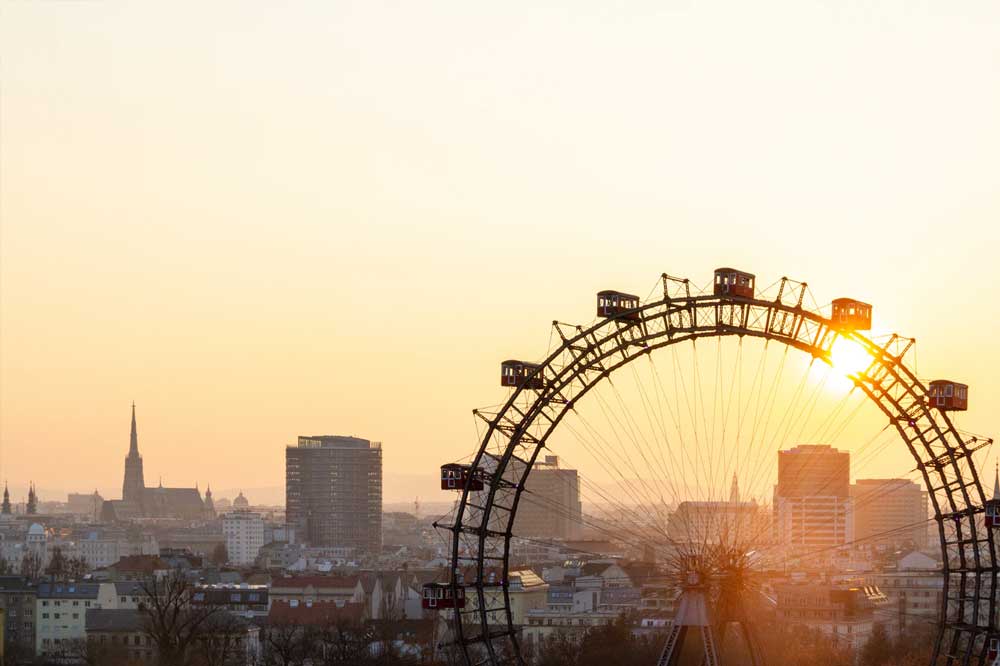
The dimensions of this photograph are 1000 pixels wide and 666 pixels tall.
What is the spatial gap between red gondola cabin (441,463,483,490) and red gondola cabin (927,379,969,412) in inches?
767

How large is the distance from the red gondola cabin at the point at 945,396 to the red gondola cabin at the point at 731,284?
869cm

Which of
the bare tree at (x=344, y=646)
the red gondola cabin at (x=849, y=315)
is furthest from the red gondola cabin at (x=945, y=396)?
the bare tree at (x=344, y=646)

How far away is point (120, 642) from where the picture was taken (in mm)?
175625

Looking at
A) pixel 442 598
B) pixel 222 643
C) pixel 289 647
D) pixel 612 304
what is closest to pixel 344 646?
pixel 289 647

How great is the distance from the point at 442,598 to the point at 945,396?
22.9 metres

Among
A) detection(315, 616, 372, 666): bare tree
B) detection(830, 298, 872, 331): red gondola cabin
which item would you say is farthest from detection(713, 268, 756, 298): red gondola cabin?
detection(315, 616, 372, 666): bare tree

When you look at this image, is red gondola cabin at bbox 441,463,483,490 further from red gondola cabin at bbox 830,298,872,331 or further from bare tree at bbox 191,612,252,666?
bare tree at bbox 191,612,252,666

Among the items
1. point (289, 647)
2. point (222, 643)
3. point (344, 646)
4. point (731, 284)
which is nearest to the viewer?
point (731, 284)

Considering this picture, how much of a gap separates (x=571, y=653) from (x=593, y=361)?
55.4 metres

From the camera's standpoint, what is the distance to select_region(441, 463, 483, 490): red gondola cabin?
95.8 m

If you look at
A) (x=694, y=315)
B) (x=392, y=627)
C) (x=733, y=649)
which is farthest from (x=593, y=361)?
(x=392, y=627)

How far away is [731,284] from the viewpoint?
9125 centimetres

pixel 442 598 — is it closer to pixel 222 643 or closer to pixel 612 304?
pixel 612 304

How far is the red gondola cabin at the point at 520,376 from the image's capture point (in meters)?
95.2
